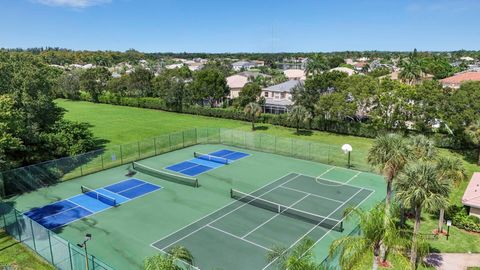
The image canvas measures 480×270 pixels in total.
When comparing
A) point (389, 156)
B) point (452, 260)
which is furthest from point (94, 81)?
point (452, 260)

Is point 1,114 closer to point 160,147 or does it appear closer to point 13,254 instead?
point 13,254

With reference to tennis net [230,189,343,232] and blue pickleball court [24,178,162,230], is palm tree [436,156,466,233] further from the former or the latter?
blue pickleball court [24,178,162,230]

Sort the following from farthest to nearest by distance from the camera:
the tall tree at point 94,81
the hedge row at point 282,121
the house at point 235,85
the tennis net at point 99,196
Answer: the tall tree at point 94,81 → the house at point 235,85 → the hedge row at point 282,121 → the tennis net at point 99,196

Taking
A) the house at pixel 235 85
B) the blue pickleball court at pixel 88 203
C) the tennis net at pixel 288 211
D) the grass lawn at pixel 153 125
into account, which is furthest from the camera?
the house at pixel 235 85

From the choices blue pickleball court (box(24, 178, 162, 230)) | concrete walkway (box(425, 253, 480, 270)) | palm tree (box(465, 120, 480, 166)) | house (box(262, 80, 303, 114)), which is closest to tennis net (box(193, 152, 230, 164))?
blue pickleball court (box(24, 178, 162, 230))

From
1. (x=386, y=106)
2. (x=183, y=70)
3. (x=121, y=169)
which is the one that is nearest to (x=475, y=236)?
(x=386, y=106)

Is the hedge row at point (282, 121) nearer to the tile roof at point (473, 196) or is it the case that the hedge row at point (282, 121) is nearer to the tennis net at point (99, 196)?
the tile roof at point (473, 196)

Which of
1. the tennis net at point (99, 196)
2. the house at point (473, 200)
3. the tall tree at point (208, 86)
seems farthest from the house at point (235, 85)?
the house at point (473, 200)
